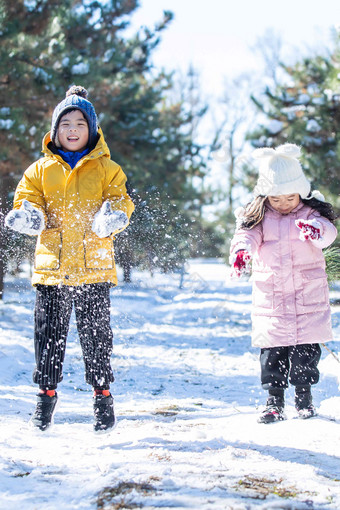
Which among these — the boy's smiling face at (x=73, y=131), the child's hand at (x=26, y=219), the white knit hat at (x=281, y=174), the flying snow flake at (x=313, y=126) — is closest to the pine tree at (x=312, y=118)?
the flying snow flake at (x=313, y=126)

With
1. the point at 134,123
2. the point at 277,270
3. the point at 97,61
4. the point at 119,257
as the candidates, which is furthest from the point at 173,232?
the point at 277,270

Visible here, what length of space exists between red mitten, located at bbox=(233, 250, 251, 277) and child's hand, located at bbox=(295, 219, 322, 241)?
343 mm

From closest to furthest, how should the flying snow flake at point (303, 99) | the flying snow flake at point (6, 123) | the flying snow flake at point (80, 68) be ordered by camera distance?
the flying snow flake at point (6, 123) → the flying snow flake at point (80, 68) → the flying snow flake at point (303, 99)

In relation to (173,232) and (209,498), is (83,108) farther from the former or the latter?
(173,232)

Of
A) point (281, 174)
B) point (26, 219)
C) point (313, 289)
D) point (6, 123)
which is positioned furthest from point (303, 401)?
point (6, 123)

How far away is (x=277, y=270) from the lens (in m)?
3.29

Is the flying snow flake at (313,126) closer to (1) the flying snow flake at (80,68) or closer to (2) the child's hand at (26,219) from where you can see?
(1) the flying snow flake at (80,68)

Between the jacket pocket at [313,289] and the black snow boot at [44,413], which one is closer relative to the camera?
the black snow boot at [44,413]

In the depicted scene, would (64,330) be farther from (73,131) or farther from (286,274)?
(286,274)

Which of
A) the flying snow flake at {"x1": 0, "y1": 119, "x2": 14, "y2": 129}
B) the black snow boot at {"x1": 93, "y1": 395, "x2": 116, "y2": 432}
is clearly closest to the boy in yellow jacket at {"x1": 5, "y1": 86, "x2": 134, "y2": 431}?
the black snow boot at {"x1": 93, "y1": 395, "x2": 116, "y2": 432}

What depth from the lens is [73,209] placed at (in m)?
2.99

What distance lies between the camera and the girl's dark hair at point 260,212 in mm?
3342

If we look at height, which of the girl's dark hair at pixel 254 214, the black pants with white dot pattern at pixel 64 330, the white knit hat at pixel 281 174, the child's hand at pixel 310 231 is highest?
the white knit hat at pixel 281 174

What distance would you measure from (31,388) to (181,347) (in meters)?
2.69
